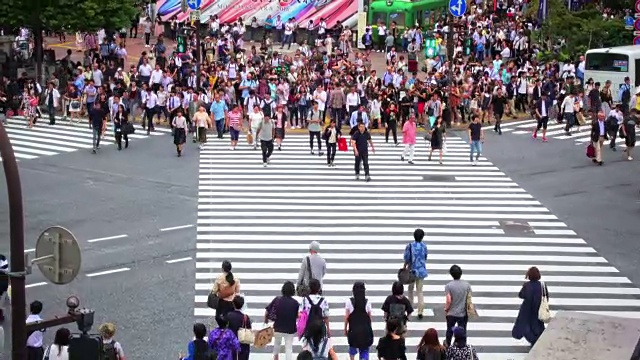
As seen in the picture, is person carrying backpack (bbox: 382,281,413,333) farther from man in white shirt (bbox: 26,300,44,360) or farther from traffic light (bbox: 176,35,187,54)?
traffic light (bbox: 176,35,187,54)

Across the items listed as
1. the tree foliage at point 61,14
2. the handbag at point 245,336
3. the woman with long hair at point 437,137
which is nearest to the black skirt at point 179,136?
the woman with long hair at point 437,137

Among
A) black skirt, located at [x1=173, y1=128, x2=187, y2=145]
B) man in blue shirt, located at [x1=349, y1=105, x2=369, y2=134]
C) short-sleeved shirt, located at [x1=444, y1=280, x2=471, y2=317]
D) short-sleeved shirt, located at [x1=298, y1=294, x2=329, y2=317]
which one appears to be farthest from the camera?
black skirt, located at [x1=173, y1=128, x2=187, y2=145]

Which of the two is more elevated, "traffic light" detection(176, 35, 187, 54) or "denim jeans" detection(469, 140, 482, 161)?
"traffic light" detection(176, 35, 187, 54)

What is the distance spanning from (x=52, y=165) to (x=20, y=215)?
20400mm

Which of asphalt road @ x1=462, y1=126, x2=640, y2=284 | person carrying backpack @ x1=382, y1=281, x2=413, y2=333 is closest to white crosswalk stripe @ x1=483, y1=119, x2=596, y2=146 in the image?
asphalt road @ x1=462, y1=126, x2=640, y2=284

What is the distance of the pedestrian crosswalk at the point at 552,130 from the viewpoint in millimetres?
37406

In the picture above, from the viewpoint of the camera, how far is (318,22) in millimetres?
56406

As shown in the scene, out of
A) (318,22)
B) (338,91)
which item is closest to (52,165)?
(338,91)

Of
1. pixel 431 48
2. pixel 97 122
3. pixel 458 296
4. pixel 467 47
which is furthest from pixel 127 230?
pixel 467 47

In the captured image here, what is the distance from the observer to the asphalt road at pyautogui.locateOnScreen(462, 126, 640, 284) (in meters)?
25.8

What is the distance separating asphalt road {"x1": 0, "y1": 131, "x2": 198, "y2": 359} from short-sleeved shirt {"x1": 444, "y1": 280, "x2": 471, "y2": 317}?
4.18 meters

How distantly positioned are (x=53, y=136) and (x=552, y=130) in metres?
15.2

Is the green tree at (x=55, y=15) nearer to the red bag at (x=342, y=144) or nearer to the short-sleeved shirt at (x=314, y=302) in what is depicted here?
the red bag at (x=342, y=144)

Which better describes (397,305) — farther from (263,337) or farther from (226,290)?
(226,290)
